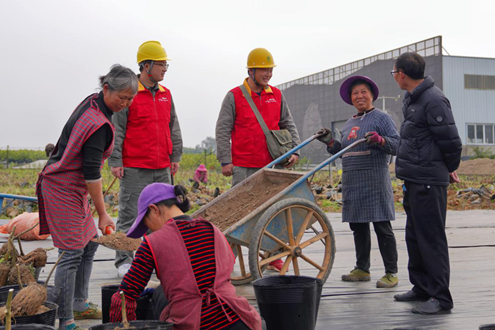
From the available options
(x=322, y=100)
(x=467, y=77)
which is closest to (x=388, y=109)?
(x=467, y=77)

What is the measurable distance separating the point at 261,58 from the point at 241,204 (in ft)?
4.44

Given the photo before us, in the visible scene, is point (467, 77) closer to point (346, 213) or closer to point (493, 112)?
point (493, 112)

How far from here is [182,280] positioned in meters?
2.40

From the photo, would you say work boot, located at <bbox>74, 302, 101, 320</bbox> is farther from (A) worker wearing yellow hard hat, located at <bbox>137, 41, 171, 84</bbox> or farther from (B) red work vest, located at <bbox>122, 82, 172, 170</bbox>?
(A) worker wearing yellow hard hat, located at <bbox>137, 41, 171, 84</bbox>

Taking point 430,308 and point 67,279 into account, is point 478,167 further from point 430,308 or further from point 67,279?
point 67,279

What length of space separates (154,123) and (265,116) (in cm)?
103

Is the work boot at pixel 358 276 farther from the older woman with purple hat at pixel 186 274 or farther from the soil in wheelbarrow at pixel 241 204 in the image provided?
the older woman with purple hat at pixel 186 274

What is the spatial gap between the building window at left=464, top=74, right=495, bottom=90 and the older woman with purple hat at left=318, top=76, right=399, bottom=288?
3256cm

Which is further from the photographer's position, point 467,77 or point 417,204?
point 467,77

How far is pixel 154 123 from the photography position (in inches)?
195

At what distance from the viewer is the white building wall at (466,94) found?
3384 centimetres

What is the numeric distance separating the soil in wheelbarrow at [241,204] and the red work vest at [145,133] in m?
0.76

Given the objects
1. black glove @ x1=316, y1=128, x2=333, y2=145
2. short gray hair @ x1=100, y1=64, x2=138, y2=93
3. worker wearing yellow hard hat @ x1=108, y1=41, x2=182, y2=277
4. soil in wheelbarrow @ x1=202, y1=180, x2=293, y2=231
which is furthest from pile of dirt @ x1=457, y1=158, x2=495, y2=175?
short gray hair @ x1=100, y1=64, x2=138, y2=93

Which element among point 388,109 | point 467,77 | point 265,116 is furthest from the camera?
point 388,109
